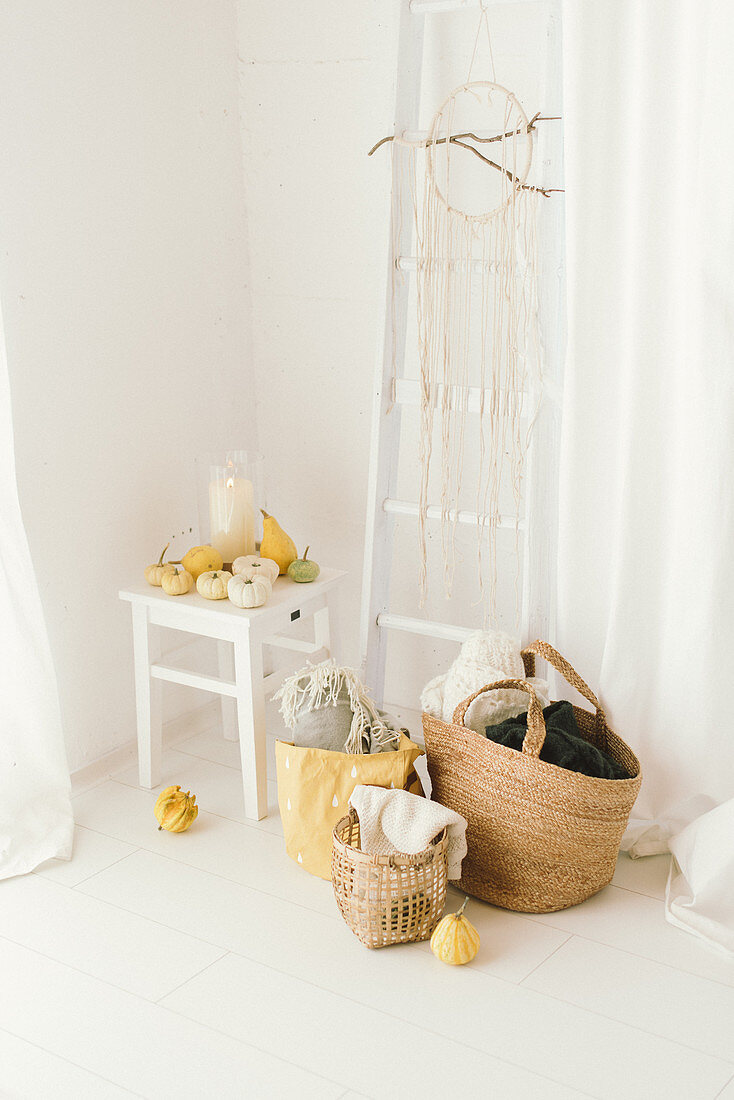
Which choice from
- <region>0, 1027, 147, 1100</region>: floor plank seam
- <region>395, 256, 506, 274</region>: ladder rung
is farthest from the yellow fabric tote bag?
<region>395, 256, 506, 274</region>: ladder rung

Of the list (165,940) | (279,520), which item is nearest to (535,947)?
(165,940)

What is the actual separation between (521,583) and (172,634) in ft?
2.99

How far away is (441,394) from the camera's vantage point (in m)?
2.32

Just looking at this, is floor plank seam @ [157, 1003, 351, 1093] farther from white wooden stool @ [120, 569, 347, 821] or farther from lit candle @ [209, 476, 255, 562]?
lit candle @ [209, 476, 255, 562]

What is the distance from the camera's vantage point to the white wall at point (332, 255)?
8.05 ft

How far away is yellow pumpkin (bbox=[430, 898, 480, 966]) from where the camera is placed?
1.81 meters

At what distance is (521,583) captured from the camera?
2.54 meters

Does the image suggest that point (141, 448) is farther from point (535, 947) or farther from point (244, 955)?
point (535, 947)

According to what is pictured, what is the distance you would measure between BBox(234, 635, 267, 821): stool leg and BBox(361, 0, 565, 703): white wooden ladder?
334 millimetres

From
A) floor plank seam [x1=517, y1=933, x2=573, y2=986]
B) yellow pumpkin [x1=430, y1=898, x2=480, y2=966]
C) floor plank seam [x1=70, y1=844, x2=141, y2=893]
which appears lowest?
floor plank seam [x1=70, y1=844, x2=141, y2=893]

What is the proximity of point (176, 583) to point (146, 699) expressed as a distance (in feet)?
1.00

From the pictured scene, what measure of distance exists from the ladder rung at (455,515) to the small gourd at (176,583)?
0.48 metres

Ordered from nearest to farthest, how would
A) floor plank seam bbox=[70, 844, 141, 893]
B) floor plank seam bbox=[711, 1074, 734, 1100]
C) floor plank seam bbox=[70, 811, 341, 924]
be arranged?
floor plank seam bbox=[711, 1074, 734, 1100]
floor plank seam bbox=[70, 811, 341, 924]
floor plank seam bbox=[70, 844, 141, 893]

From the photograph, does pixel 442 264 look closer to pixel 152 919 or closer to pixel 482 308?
pixel 482 308
